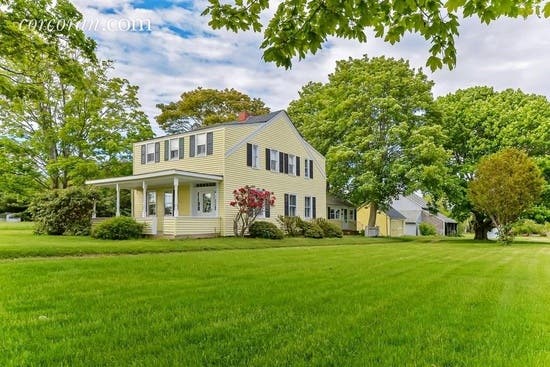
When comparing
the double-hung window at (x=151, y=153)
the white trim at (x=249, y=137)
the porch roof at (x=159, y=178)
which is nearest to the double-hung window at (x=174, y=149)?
the double-hung window at (x=151, y=153)

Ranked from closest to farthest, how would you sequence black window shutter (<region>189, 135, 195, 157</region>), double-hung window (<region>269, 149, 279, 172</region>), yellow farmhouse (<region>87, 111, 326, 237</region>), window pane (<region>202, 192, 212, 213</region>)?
yellow farmhouse (<region>87, 111, 326, 237</region>) < window pane (<region>202, 192, 212, 213</region>) < black window shutter (<region>189, 135, 195, 157</region>) < double-hung window (<region>269, 149, 279, 172</region>)

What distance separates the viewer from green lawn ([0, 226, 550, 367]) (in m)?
3.36

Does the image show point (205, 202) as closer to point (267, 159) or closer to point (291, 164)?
point (267, 159)

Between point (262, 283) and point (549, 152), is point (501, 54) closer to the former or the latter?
point (262, 283)

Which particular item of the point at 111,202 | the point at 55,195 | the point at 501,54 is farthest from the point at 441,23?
the point at 111,202

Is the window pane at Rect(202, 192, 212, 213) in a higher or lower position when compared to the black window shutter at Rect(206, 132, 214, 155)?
lower

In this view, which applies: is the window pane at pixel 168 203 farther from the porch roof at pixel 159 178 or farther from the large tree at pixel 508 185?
the large tree at pixel 508 185

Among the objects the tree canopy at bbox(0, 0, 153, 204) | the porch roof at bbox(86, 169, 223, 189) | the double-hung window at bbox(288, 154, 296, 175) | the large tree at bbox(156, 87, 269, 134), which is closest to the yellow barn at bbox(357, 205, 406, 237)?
the large tree at bbox(156, 87, 269, 134)

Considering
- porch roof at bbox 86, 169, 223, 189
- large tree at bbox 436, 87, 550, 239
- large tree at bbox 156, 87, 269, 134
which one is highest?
large tree at bbox 156, 87, 269, 134

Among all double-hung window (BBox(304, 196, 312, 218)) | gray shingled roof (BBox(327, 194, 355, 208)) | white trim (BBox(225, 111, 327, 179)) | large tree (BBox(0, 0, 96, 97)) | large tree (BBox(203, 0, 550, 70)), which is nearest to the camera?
large tree (BBox(203, 0, 550, 70))

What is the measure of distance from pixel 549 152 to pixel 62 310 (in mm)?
32607

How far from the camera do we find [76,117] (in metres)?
27.0

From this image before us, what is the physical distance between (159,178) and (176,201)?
77.2 inches

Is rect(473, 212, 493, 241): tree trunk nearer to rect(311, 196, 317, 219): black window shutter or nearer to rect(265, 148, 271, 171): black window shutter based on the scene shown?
rect(311, 196, 317, 219): black window shutter
